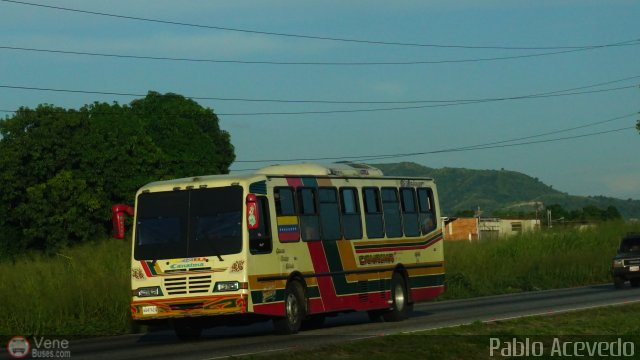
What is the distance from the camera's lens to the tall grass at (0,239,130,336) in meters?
26.4

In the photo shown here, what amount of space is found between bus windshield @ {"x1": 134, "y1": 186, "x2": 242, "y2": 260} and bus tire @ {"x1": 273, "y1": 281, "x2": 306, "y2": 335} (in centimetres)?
173

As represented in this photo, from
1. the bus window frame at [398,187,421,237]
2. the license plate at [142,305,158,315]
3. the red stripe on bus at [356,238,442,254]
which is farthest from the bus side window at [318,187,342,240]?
the license plate at [142,305,158,315]

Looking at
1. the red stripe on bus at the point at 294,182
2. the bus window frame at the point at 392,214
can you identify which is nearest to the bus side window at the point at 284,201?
the red stripe on bus at the point at 294,182

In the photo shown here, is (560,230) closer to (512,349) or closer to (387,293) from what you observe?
(387,293)

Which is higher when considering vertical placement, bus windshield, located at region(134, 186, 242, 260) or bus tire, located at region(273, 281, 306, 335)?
bus windshield, located at region(134, 186, 242, 260)

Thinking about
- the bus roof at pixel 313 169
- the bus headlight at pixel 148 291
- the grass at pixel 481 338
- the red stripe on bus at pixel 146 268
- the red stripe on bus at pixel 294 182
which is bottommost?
the grass at pixel 481 338

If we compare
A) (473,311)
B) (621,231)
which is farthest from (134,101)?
(473,311)

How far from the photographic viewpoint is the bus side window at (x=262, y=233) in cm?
2302

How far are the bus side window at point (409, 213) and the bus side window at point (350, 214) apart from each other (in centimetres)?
213

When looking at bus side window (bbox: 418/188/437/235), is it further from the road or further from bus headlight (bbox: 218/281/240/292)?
bus headlight (bbox: 218/281/240/292)

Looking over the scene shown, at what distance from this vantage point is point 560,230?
60.8 meters

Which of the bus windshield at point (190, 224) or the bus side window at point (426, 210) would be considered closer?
the bus windshield at point (190, 224)

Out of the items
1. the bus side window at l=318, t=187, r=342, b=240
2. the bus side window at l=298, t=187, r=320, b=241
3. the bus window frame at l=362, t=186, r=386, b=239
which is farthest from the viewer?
the bus window frame at l=362, t=186, r=386, b=239

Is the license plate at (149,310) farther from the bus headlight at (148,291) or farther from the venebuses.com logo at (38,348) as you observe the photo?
the venebuses.com logo at (38,348)
